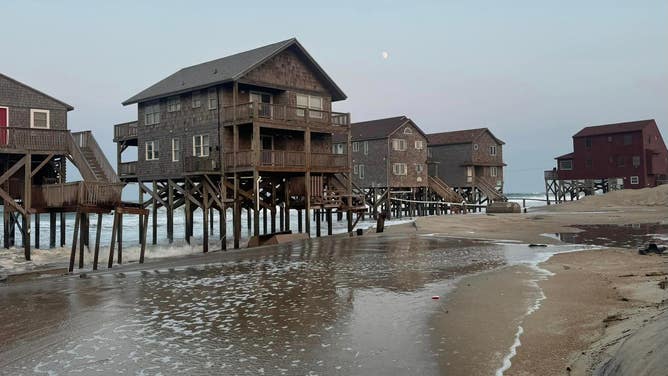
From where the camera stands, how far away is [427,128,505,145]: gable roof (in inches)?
2591

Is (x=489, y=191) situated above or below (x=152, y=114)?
below

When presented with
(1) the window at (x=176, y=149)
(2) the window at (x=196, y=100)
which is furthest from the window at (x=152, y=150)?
(2) the window at (x=196, y=100)

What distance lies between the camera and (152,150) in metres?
34.7

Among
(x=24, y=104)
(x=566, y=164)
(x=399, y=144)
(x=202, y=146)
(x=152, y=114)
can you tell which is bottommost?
(x=202, y=146)

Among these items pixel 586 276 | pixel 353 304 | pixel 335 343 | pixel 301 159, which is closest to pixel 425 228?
pixel 301 159

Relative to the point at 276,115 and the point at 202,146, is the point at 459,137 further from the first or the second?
the point at 202,146

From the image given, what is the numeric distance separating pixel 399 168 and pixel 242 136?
95.6 ft

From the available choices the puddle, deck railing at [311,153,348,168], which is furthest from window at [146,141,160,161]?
the puddle

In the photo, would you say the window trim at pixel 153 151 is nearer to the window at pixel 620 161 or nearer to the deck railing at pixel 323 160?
the deck railing at pixel 323 160

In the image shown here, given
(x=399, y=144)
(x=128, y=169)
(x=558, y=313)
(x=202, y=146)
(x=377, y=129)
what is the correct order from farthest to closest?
(x=377, y=129)
(x=399, y=144)
(x=128, y=169)
(x=202, y=146)
(x=558, y=313)

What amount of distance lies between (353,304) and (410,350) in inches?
142

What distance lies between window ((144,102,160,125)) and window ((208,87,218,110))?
532cm

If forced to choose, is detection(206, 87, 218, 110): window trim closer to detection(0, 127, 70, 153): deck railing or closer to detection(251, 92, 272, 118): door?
detection(251, 92, 272, 118): door

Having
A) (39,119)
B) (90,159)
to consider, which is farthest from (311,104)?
(39,119)
